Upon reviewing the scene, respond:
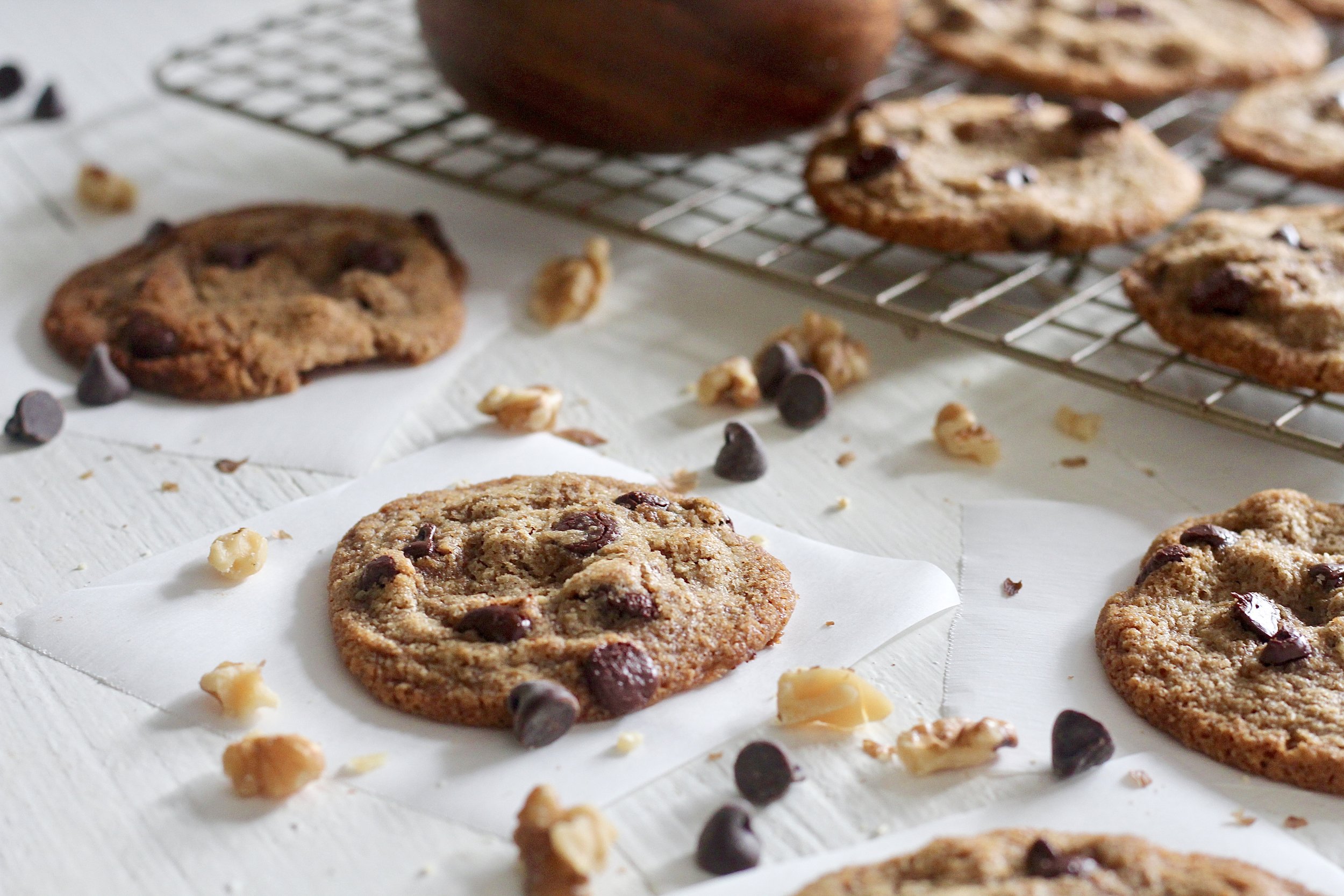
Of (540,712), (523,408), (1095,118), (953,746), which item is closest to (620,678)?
(540,712)

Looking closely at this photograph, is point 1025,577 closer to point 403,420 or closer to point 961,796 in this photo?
point 961,796

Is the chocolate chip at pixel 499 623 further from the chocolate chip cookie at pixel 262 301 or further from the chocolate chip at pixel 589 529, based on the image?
the chocolate chip cookie at pixel 262 301

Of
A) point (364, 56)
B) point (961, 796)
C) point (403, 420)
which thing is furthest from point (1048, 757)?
point (364, 56)

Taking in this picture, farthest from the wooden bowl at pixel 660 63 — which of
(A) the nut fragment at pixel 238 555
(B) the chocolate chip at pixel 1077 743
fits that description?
(B) the chocolate chip at pixel 1077 743

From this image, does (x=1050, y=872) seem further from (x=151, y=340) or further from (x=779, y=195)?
(x=779, y=195)

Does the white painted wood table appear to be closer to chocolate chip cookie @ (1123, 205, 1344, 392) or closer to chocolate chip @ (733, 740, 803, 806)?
chocolate chip @ (733, 740, 803, 806)

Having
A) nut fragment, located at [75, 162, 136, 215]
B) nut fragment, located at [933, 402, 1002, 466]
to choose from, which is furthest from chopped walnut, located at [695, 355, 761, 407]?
nut fragment, located at [75, 162, 136, 215]
